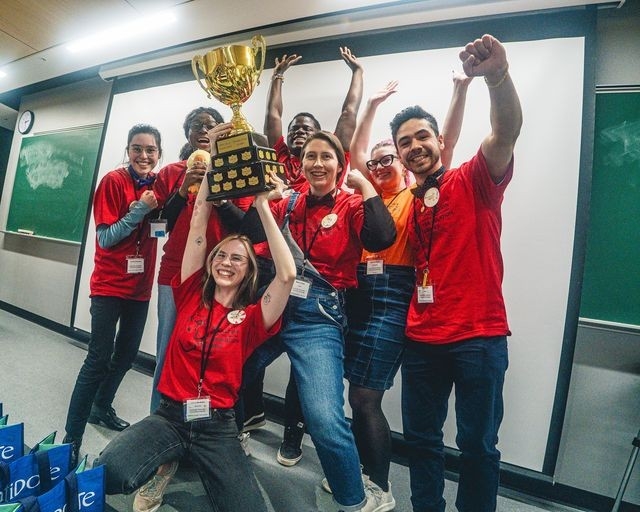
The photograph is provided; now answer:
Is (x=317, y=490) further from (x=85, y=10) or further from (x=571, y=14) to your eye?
(x=85, y=10)

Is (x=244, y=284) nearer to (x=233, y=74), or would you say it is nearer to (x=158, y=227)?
(x=158, y=227)

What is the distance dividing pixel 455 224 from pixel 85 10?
2989 millimetres

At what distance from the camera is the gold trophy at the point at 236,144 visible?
1.15 metres

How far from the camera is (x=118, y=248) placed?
165cm

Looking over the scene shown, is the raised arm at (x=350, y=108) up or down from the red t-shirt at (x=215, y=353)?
up

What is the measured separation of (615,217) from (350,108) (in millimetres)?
1522

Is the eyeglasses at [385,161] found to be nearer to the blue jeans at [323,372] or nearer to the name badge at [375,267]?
the name badge at [375,267]

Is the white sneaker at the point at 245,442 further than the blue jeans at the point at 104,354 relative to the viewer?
Yes

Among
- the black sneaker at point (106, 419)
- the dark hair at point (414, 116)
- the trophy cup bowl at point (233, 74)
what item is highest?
the trophy cup bowl at point (233, 74)

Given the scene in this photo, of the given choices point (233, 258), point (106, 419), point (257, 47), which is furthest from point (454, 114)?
point (106, 419)

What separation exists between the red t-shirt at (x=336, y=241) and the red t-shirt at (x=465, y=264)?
279mm

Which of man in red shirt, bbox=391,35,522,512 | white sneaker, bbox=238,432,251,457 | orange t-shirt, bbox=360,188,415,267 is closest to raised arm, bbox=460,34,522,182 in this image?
man in red shirt, bbox=391,35,522,512

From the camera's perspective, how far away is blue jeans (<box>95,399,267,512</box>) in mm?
1012

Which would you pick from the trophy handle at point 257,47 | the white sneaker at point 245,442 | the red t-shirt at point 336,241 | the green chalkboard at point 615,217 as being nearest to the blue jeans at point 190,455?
the white sneaker at point 245,442
